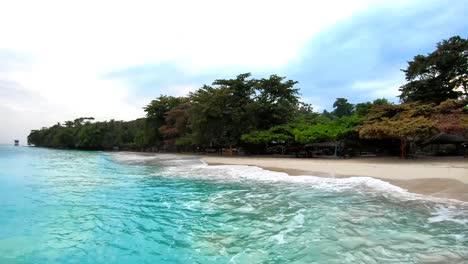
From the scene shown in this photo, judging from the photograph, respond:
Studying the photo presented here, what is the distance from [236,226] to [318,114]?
94.8ft

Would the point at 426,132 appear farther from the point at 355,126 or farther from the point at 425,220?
the point at 425,220

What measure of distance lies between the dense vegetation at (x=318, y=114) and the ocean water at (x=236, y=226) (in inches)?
Answer: 442

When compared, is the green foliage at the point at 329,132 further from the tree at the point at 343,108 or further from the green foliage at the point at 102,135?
the green foliage at the point at 102,135

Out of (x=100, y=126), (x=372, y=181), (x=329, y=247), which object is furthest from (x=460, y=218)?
(x=100, y=126)

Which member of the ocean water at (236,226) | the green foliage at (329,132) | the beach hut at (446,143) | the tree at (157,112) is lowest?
the ocean water at (236,226)

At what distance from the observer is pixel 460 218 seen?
6641 mm

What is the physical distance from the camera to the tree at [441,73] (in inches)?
1038

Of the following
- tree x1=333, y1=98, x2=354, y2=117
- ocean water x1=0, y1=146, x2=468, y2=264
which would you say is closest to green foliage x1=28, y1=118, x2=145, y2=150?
tree x1=333, y1=98, x2=354, y2=117

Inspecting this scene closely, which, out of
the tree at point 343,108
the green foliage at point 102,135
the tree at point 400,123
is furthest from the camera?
the green foliage at point 102,135

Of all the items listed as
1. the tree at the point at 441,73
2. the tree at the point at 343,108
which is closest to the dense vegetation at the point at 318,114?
the tree at the point at 441,73

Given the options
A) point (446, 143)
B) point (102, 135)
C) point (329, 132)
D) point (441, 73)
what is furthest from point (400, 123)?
point (102, 135)

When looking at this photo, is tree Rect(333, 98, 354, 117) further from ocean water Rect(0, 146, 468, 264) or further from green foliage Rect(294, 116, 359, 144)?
ocean water Rect(0, 146, 468, 264)

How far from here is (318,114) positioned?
111ft

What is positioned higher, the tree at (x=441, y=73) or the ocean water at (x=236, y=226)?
the tree at (x=441, y=73)
